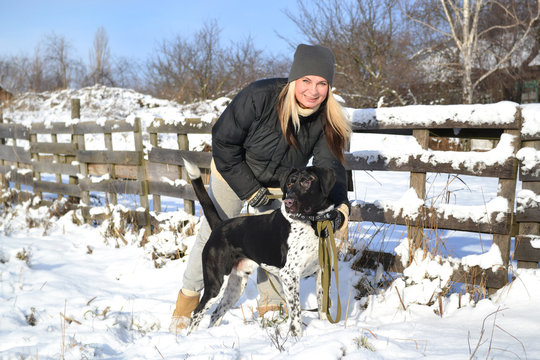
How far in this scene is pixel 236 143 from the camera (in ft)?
9.79

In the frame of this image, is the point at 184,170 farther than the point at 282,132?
Yes

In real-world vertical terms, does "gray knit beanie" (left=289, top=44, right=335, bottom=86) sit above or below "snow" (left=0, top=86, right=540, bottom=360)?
above

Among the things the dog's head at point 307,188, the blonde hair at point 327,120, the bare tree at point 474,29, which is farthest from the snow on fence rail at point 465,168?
the bare tree at point 474,29

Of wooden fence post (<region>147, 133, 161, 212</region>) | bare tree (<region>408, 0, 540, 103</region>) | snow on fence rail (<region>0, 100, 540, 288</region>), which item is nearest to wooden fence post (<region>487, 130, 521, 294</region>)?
snow on fence rail (<region>0, 100, 540, 288</region>)

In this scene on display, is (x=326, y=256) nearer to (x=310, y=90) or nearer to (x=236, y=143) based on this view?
(x=236, y=143)

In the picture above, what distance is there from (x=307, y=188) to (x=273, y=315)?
3.69 feet

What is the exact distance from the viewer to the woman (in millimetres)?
2816

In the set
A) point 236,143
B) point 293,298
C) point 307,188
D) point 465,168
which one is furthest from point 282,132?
point 465,168

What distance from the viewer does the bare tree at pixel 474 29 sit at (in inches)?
659

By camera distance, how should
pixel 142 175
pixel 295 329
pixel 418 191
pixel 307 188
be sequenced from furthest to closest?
pixel 142 175
pixel 418 191
pixel 295 329
pixel 307 188

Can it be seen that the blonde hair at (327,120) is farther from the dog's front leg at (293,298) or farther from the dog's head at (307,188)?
the dog's front leg at (293,298)

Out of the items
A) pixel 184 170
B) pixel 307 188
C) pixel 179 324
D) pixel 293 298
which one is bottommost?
pixel 179 324

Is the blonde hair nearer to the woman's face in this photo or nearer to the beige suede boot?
the woman's face

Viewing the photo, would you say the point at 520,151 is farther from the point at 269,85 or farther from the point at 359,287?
the point at 269,85
